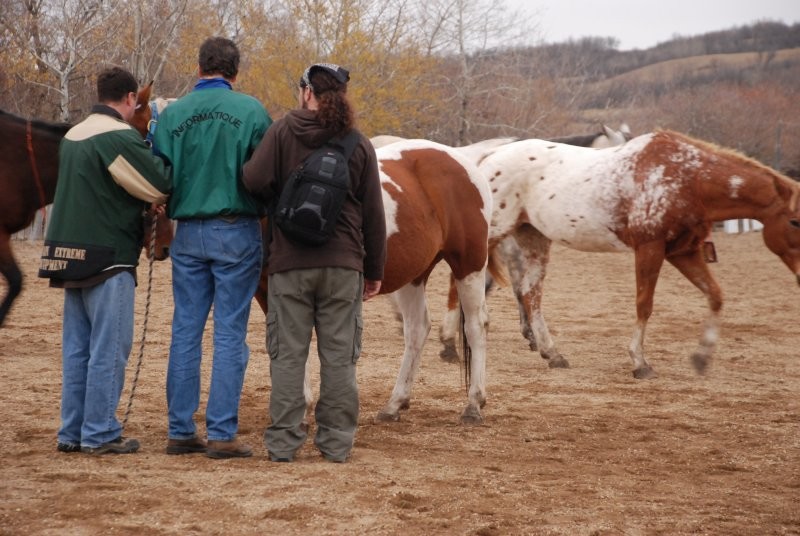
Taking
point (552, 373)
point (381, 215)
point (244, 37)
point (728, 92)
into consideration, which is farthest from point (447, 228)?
A: point (728, 92)

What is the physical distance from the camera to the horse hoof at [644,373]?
798cm

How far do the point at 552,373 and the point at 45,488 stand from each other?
500 centimetres

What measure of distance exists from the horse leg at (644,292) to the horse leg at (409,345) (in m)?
2.53

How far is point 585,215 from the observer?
28.5 feet

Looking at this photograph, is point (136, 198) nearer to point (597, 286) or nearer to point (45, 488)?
point (45, 488)

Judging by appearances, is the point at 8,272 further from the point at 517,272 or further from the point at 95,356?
the point at 517,272

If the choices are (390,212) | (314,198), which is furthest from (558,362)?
(314,198)

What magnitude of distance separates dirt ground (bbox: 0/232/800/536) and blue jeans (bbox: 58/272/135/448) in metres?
0.17

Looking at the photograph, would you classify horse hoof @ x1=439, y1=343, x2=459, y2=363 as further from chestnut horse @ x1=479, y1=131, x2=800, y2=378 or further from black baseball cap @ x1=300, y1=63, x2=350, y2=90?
black baseball cap @ x1=300, y1=63, x2=350, y2=90

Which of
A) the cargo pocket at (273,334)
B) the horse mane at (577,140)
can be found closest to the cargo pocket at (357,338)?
the cargo pocket at (273,334)

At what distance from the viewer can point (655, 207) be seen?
8.16m

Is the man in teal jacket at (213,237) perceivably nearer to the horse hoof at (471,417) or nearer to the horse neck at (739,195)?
the horse hoof at (471,417)

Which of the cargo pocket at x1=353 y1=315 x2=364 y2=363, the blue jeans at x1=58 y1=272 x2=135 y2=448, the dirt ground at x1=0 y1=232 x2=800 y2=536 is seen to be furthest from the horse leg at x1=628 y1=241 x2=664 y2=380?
the blue jeans at x1=58 y1=272 x2=135 y2=448

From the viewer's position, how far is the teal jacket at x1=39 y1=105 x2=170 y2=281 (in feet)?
14.9
